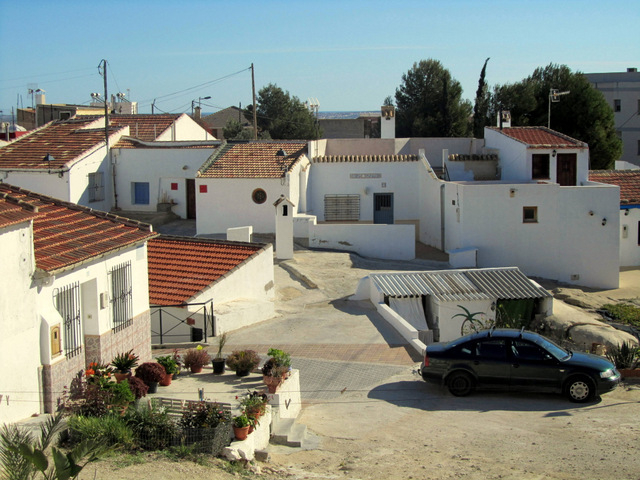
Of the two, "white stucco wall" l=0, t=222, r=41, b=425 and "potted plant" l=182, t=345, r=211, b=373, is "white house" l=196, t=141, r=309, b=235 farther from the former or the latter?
"white stucco wall" l=0, t=222, r=41, b=425

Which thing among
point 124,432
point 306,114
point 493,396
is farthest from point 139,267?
point 306,114

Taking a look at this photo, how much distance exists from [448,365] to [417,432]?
7.43ft

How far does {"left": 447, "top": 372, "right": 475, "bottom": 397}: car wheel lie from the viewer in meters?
14.4

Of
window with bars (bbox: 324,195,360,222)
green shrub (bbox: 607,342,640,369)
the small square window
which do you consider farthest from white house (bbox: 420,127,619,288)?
green shrub (bbox: 607,342,640,369)

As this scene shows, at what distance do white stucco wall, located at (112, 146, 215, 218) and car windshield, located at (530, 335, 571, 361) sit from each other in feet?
80.9

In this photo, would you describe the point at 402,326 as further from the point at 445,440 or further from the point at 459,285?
the point at 445,440

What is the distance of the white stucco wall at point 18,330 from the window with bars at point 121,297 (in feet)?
9.41

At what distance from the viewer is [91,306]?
13.6 meters

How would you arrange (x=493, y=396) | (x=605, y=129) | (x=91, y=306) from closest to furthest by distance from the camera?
1. (x=91, y=306)
2. (x=493, y=396)
3. (x=605, y=129)

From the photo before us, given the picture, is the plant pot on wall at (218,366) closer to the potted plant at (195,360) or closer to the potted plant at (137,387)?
the potted plant at (195,360)

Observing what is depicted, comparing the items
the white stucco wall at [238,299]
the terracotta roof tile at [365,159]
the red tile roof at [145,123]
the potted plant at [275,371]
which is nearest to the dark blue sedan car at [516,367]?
the potted plant at [275,371]

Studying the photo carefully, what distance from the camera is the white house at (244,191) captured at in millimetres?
33219

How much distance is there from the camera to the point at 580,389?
13891mm

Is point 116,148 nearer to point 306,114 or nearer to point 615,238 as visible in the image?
point 615,238
